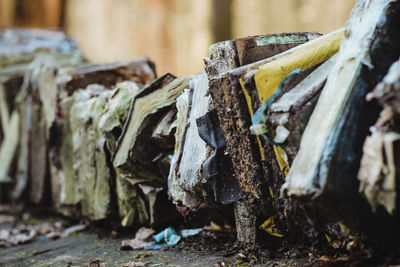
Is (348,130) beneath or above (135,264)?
above

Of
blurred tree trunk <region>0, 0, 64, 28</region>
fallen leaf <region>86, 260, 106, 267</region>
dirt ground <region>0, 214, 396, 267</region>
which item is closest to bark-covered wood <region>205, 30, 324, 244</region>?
dirt ground <region>0, 214, 396, 267</region>

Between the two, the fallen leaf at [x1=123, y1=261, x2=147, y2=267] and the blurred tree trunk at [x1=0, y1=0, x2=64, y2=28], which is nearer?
the fallen leaf at [x1=123, y1=261, x2=147, y2=267]

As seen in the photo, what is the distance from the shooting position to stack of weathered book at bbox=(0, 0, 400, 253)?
1313mm

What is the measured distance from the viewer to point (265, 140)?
1654 millimetres

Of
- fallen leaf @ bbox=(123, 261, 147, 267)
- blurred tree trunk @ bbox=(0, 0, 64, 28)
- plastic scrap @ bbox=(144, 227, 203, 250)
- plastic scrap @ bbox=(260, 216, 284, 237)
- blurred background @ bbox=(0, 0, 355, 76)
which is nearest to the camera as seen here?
plastic scrap @ bbox=(260, 216, 284, 237)

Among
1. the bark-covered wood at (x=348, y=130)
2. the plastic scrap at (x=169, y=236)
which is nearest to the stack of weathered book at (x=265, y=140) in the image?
the bark-covered wood at (x=348, y=130)

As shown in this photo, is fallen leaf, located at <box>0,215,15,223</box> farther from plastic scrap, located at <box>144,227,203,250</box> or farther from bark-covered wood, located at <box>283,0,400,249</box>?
bark-covered wood, located at <box>283,0,400,249</box>

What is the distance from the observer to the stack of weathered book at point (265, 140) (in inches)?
51.7

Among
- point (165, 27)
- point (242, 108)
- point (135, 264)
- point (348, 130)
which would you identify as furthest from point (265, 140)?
point (165, 27)

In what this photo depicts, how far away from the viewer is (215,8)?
698 cm

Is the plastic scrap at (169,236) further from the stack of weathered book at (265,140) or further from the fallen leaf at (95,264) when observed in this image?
the fallen leaf at (95,264)

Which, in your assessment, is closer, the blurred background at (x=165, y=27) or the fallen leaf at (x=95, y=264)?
the fallen leaf at (x=95, y=264)

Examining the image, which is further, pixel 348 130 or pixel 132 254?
pixel 132 254

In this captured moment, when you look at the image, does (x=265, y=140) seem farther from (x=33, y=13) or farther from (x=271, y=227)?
(x=33, y=13)
